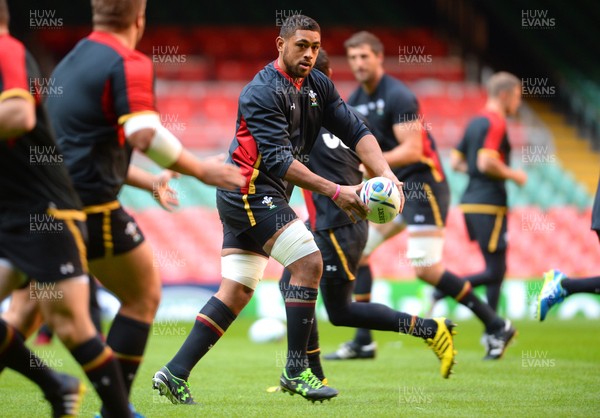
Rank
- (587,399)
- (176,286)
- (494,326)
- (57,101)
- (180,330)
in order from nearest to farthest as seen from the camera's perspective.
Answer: (57,101) < (587,399) < (494,326) < (180,330) < (176,286)

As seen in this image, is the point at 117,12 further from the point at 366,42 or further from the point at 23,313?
the point at 366,42

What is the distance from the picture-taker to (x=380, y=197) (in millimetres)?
5668

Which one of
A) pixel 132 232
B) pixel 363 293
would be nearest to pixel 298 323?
A: pixel 132 232

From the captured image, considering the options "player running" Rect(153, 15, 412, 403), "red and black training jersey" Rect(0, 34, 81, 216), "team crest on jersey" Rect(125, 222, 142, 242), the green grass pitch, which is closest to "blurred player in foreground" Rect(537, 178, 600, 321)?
the green grass pitch

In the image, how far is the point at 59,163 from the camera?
418 centimetres

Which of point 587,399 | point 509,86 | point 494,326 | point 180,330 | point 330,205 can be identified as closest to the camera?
point 587,399

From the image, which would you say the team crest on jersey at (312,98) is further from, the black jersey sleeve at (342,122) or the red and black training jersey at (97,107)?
the red and black training jersey at (97,107)

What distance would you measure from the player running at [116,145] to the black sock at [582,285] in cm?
400

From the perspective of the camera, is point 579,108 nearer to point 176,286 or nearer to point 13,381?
point 176,286

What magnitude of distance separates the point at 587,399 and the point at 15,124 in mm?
3920

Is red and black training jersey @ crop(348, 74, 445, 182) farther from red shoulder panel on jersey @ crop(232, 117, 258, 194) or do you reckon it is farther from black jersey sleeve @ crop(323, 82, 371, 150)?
red shoulder panel on jersey @ crop(232, 117, 258, 194)

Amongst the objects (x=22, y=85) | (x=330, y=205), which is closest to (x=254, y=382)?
(x=330, y=205)

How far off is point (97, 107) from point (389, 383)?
11.5ft

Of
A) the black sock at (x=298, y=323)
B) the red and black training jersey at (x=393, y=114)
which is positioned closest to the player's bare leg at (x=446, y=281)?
the red and black training jersey at (x=393, y=114)
